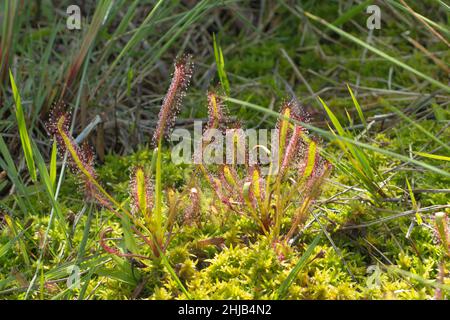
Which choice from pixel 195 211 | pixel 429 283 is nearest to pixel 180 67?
pixel 195 211

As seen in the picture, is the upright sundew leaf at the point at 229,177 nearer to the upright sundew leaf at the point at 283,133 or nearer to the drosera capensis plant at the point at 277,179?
the drosera capensis plant at the point at 277,179

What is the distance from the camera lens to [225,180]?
1919 millimetres

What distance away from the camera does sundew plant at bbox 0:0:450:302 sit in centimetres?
175

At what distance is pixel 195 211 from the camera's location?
190 cm

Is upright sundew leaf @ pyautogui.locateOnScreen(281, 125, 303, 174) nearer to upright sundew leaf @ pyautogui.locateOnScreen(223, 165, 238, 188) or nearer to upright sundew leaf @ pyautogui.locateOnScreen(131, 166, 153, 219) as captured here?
upright sundew leaf @ pyautogui.locateOnScreen(223, 165, 238, 188)

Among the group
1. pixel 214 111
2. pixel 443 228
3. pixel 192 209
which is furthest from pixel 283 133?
pixel 443 228

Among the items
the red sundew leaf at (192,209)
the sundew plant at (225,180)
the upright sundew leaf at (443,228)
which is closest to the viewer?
the upright sundew leaf at (443,228)

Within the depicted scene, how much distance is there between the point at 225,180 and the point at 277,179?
0.58 feet

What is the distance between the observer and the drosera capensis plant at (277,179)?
71.2 inches

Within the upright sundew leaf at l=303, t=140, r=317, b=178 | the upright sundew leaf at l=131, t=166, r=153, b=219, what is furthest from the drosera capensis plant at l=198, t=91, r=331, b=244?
the upright sundew leaf at l=131, t=166, r=153, b=219

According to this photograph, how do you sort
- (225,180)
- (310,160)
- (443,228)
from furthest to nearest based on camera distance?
1. (225,180)
2. (310,160)
3. (443,228)

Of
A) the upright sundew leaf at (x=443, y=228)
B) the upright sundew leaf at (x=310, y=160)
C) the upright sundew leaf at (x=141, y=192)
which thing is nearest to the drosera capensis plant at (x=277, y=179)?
the upright sundew leaf at (x=310, y=160)

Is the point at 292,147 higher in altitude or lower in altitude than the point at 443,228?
higher

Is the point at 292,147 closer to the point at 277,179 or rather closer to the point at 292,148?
the point at 292,148
